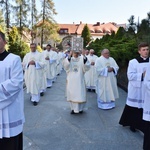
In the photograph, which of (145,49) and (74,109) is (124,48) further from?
(145,49)

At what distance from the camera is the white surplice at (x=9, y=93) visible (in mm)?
2908

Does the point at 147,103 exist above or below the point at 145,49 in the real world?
below

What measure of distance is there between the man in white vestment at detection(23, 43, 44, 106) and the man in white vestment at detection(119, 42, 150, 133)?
3617 mm

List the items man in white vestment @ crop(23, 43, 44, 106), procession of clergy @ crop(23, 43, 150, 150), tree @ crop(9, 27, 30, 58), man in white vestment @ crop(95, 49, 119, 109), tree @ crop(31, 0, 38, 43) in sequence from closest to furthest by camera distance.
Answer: procession of clergy @ crop(23, 43, 150, 150) → man in white vestment @ crop(95, 49, 119, 109) → man in white vestment @ crop(23, 43, 44, 106) → tree @ crop(9, 27, 30, 58) → tree @ crop(31, 0, 38, 43)

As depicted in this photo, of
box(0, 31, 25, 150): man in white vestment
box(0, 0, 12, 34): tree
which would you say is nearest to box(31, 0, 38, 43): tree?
box(0, 0, 12, 34): tree

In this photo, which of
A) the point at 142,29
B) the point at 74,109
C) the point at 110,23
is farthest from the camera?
the point at 110,23

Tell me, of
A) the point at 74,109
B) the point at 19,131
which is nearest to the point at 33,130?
the point at 74,109

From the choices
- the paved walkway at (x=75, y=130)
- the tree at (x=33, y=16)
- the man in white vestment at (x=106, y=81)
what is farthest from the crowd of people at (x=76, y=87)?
the tree at (x=33, y=16)

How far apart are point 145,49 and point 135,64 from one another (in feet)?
1.22

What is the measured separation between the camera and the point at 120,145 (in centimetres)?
447

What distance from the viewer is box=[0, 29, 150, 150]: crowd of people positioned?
116 inches

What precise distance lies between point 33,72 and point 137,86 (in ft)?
13.3

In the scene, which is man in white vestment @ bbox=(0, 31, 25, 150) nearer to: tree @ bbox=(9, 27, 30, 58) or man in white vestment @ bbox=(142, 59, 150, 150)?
man in white vestment @ bbox=(142, 59, 150, 150)

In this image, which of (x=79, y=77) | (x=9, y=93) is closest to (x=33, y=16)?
(x=79, y=77)
